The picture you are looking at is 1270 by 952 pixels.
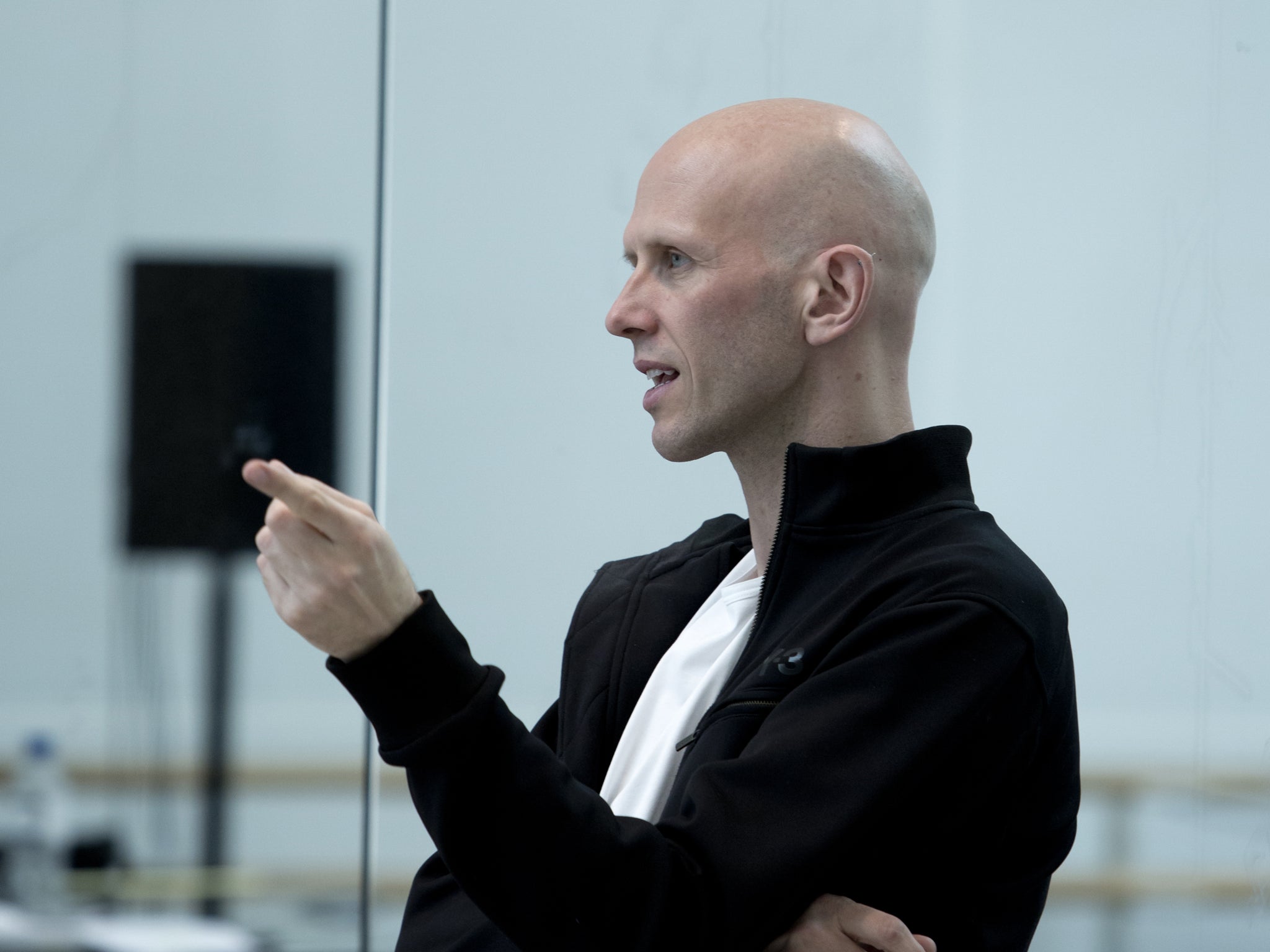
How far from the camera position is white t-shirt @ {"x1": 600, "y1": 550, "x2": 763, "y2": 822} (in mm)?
1065

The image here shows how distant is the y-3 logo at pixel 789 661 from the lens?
984 mm

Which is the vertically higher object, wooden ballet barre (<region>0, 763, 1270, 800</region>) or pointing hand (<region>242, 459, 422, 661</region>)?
pointing hand (<region>242, 459, 422, 661</region>)

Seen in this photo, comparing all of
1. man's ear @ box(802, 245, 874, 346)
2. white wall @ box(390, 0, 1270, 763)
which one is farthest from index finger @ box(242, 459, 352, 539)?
white wall @ box(390, 0, 1270, 763)

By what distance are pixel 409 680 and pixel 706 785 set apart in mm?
235

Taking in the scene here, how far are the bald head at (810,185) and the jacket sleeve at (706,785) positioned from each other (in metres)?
0.36

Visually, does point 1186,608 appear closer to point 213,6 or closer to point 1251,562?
point 1251,562

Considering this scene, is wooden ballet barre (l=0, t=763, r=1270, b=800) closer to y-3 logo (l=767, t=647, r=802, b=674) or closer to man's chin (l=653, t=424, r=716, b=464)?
man's chin (l=653, t=424, r=716, b=464)

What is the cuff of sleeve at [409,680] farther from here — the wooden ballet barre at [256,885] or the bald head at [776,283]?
the wooden ballet barre at [256,885]

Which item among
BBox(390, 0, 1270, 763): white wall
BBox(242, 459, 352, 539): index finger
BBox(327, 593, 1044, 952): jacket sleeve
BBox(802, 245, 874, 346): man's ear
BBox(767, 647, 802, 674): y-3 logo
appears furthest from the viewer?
BBox(390, 0, 1270, 763): white wall

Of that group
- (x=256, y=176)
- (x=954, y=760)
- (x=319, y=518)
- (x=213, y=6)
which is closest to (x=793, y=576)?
(x=954, y=760)

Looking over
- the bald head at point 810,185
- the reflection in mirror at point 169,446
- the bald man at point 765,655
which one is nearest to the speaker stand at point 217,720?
the reflection in mirror at point 169,446

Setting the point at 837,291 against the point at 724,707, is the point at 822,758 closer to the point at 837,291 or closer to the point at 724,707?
the point at 724,707

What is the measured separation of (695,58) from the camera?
7.29ft

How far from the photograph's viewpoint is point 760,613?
3.60 ft
